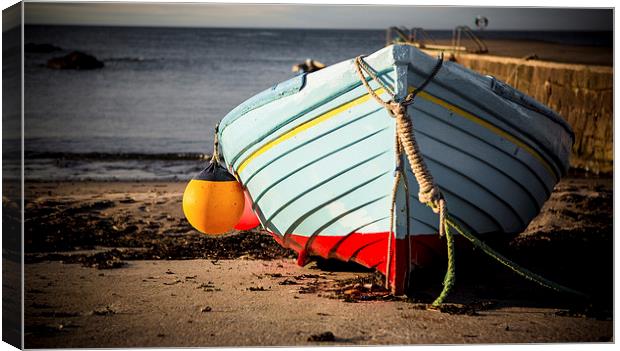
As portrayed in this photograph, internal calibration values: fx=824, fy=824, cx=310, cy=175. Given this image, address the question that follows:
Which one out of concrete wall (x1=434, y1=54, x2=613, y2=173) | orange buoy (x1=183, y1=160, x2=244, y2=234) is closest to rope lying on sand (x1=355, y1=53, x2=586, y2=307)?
orange buoy (x1=183, y1=160, x2=244, y2=234)

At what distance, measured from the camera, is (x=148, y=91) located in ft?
61.8

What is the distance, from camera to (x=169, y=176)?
9258mm

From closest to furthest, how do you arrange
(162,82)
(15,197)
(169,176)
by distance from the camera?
(15,197), (169,176), (162,82)

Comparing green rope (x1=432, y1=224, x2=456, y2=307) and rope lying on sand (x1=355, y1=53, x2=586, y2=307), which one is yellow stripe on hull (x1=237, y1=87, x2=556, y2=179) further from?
green rope (x1=432, y1=224, x2=456, y2=307)

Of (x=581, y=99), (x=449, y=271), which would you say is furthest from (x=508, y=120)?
(x=581, y=99)

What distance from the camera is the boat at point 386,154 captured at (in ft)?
13.0

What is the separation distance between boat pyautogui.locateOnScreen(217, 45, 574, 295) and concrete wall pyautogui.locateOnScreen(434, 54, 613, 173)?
2324 millimetres

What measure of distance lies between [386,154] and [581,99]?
3.86 metres

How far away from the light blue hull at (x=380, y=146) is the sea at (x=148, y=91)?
880 millimetres

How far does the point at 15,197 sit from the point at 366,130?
1671 mm

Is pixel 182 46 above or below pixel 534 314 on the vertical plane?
above

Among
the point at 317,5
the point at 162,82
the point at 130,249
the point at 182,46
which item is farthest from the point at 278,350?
the point at 182,46

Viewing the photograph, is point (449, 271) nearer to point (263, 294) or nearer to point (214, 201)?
point (263, 294)

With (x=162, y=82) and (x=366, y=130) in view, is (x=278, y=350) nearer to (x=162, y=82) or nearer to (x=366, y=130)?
(x=366, y=130)
